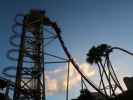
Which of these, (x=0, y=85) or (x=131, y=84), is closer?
(x=0, y=85)

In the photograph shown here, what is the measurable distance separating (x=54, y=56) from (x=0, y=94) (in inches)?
398

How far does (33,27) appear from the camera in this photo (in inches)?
1800

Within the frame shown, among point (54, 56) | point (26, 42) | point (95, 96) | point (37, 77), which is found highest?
point (26, 42)

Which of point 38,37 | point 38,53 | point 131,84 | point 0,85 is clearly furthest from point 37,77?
point 131,84

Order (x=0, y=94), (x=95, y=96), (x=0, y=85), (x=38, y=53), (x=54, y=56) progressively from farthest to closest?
1. (x=95, y=96)
2. (x=38, y=53)
3. (x=54, y=56)
4. (x=0, y=94)
5. (x=0, y=85)

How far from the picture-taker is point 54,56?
1615 inches

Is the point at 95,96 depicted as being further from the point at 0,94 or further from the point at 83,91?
the point at 0,94

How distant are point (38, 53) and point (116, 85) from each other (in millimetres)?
13738

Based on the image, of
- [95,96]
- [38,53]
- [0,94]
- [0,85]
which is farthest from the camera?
[95,96]

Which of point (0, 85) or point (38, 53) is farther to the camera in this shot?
point (38, 53)

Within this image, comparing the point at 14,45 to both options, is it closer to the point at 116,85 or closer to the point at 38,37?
the point at 38,37

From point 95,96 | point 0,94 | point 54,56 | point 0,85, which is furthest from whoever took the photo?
point 95,96

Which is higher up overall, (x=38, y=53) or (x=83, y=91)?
(x=38, y=53)

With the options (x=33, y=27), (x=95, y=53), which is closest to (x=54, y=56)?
(x=33, y=27)
